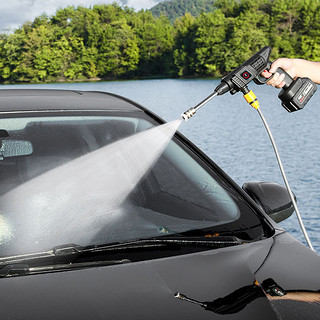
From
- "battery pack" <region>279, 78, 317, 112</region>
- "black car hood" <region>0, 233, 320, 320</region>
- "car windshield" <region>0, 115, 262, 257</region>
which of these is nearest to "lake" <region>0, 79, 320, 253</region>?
"battery pack" <region>279, 78, 317, 112</region>

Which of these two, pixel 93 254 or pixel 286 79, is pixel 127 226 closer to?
pixel 93 254

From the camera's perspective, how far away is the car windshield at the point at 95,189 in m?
1.84

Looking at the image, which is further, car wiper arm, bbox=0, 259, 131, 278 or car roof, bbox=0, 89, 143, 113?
car roof, bbox=0, 89, 143, 113

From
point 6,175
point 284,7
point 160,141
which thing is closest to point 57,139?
point 6,175

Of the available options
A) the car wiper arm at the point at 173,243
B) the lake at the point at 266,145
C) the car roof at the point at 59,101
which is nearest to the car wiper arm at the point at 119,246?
the car wiper arm at the point at 173,243

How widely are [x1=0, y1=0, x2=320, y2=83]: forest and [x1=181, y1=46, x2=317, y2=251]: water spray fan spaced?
211 feet

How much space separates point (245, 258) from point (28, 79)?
78.2 meters

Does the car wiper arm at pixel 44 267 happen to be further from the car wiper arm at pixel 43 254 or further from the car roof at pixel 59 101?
the car roof at pixel 59 101

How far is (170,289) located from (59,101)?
1.09m

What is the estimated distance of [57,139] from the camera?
240 cm

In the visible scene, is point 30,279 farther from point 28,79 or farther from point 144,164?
point 28,79

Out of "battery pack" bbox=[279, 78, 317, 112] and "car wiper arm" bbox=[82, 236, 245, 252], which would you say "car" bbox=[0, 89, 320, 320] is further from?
"battery pack" bbox=[279, 78, 317, 112]

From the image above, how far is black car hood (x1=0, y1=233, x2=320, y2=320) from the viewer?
4.51ft

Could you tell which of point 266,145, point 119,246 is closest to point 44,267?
point 119,246
